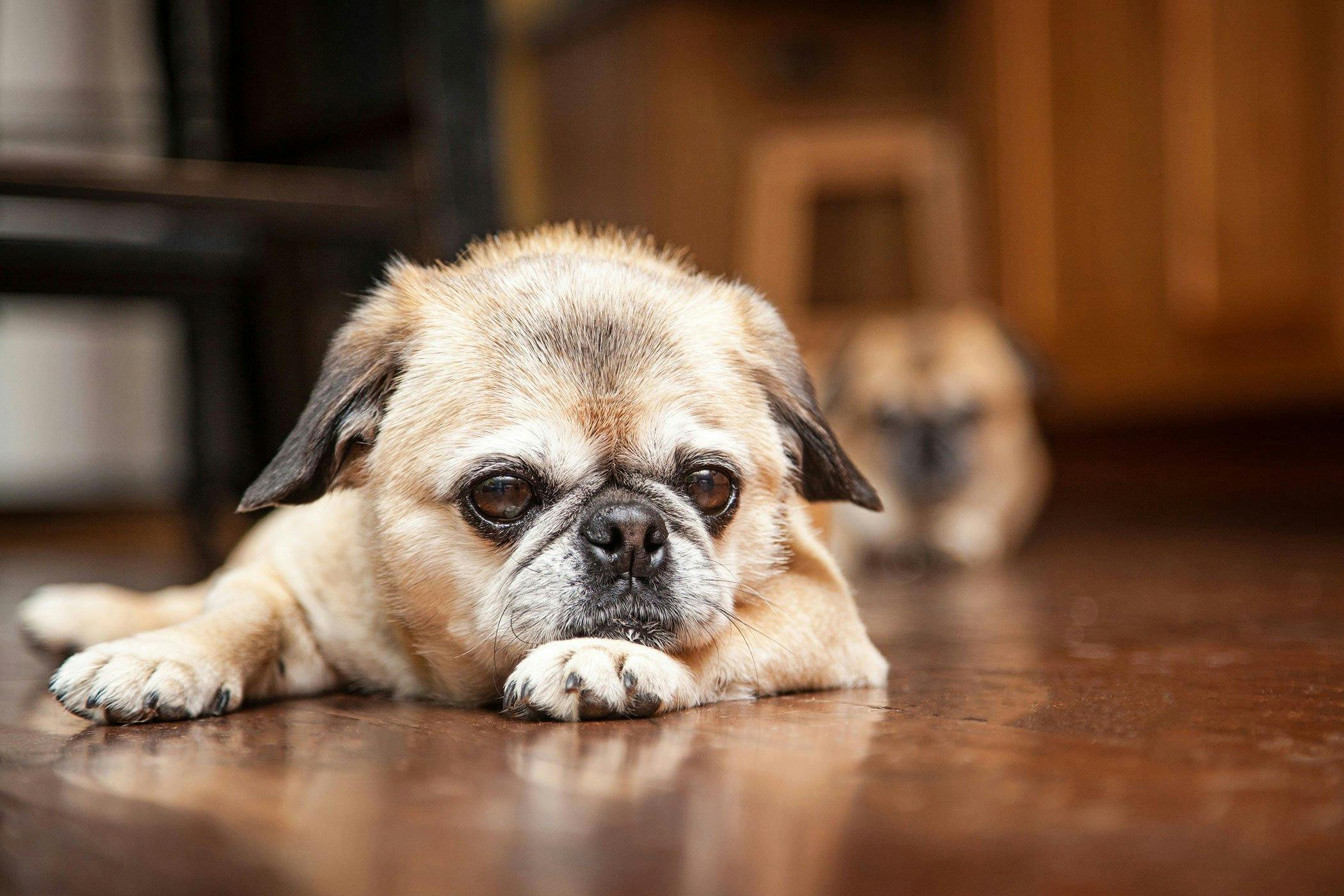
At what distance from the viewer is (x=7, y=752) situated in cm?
129

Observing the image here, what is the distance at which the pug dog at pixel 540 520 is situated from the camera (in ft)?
4.78

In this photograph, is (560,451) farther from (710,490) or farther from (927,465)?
(927,465)

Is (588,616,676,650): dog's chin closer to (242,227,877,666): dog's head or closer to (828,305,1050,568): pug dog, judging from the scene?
(242,227,877,666): dog's head

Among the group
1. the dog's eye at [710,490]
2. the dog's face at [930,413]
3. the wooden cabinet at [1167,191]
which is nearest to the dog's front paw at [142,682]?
the dog's eye at [710,490]

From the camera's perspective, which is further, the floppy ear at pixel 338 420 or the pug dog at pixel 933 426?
the pug dog at pixel 933 426

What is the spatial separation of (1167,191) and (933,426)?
1380 millimetres

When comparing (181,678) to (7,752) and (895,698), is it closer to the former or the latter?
(7,752)

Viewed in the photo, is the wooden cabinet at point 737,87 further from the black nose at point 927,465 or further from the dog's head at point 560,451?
the dog's head at point 560,451

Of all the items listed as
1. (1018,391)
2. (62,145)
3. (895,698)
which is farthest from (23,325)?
(895,698)

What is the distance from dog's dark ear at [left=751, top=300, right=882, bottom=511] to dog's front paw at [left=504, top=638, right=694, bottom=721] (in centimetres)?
44

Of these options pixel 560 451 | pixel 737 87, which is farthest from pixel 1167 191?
pixel 560 451

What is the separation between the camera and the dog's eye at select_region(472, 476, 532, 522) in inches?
59.2

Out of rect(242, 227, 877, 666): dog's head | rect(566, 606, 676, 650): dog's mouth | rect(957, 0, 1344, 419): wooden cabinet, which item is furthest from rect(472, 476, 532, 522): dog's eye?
rect(957, 0, 1344, 419): wooden cabinet

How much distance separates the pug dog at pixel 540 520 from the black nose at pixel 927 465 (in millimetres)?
2577
